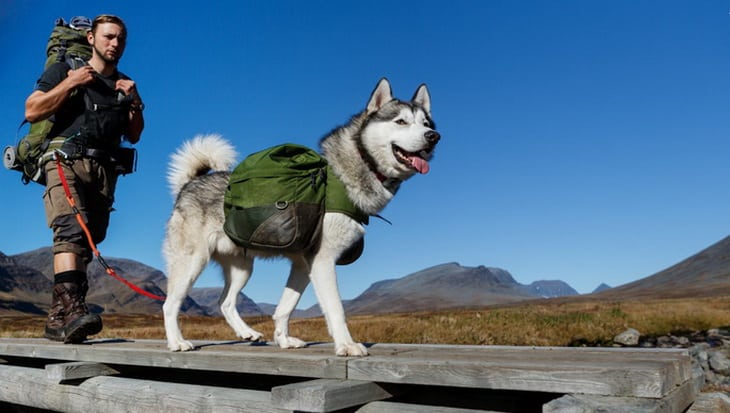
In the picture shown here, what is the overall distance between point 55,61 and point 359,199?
13.2 ft

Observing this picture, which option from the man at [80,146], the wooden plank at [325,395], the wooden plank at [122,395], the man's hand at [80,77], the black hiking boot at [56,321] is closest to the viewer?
the wooden plank at [325,395]

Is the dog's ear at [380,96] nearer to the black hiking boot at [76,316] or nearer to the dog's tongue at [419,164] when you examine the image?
the dog's tongue at [419,164]

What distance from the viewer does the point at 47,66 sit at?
6316 millimetres

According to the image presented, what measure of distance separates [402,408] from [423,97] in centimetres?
309

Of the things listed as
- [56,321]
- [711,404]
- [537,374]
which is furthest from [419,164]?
[56,321]

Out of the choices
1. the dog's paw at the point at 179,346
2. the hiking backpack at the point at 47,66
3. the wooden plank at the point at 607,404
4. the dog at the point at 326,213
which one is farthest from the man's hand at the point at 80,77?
the wooden plank at the point at 607,404

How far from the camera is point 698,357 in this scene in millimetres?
13992

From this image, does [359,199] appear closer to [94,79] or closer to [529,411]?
[529,411]

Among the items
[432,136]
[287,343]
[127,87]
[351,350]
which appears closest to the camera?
[351,350]

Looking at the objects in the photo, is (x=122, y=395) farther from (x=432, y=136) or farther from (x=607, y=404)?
(x=607, y=404)

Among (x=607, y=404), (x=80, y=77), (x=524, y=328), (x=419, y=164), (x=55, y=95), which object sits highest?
(x=80, y=77)

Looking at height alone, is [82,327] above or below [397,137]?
below

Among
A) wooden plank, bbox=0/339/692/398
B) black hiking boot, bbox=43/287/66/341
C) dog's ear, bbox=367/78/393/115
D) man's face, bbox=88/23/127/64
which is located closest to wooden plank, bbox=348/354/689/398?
wooden plank, bbox=0/339/692/398

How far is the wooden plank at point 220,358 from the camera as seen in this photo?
12.6 feet
